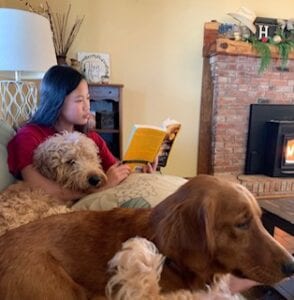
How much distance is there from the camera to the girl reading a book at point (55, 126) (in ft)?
3.86

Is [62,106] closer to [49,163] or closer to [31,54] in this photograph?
[49,163]

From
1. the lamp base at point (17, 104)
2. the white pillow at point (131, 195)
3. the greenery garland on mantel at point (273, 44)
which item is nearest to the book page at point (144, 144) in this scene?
the white pillow at point (131, 195)

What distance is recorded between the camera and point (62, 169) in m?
1.18

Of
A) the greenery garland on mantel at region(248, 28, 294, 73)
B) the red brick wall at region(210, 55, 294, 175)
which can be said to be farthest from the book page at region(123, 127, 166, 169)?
the greenery garland on mantel at region(248, 28, 294, 73)

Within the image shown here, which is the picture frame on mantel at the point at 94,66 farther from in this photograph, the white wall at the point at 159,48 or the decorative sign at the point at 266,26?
the decorative sign at the point at 266,26

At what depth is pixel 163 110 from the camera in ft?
11.6

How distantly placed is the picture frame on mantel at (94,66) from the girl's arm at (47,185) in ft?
6.97

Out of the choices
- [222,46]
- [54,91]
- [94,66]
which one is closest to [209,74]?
[222,46]

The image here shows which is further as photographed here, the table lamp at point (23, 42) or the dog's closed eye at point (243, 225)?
the table lamp at point (23, 42)

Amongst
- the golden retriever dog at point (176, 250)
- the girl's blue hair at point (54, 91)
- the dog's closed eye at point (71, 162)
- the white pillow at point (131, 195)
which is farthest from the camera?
the girl's blue hair at point (54, 91)

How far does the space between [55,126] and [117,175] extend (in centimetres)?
40

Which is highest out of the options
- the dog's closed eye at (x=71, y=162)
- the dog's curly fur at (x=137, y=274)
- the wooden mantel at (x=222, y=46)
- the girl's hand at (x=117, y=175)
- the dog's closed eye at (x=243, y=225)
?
the wooden mantel at (x=222, y=46)

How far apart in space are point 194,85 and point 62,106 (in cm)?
241

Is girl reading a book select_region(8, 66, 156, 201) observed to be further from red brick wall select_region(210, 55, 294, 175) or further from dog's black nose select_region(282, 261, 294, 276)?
red brick wall select_region(210, 55, 294, 175)
